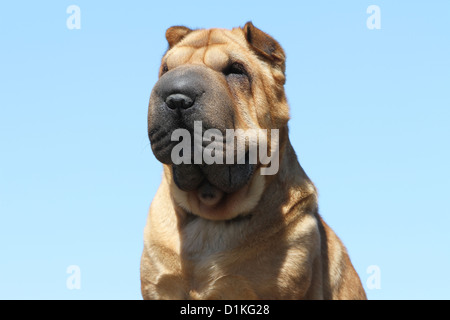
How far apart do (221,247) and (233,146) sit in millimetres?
913

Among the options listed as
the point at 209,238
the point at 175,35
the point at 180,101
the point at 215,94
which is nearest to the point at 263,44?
the point at 175,35

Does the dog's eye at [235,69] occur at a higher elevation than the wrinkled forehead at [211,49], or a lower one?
lower

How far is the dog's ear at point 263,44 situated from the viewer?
6141mm

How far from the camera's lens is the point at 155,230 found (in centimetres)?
613

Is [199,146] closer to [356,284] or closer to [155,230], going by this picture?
[155,230]

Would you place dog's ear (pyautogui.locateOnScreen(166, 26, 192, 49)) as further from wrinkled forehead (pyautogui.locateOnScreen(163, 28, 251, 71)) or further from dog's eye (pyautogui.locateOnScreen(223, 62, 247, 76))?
dog's eye (pyautogui.locateOnScreen(223, 62, 247, 76))

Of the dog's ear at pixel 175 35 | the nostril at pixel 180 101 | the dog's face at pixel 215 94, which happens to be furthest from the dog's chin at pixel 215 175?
the dog's ear at pixel 175 35

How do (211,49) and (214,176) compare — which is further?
(211,49)

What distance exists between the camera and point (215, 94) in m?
5.45

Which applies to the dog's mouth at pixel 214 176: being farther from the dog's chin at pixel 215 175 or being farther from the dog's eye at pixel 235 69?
the dog's eye at pixel 235 69

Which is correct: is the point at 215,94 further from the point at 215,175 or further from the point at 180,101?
the point at 215,175

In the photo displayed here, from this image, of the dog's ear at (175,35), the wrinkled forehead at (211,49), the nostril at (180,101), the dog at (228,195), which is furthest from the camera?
the dog's ear at (175,35)

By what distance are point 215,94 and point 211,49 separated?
0.64m
